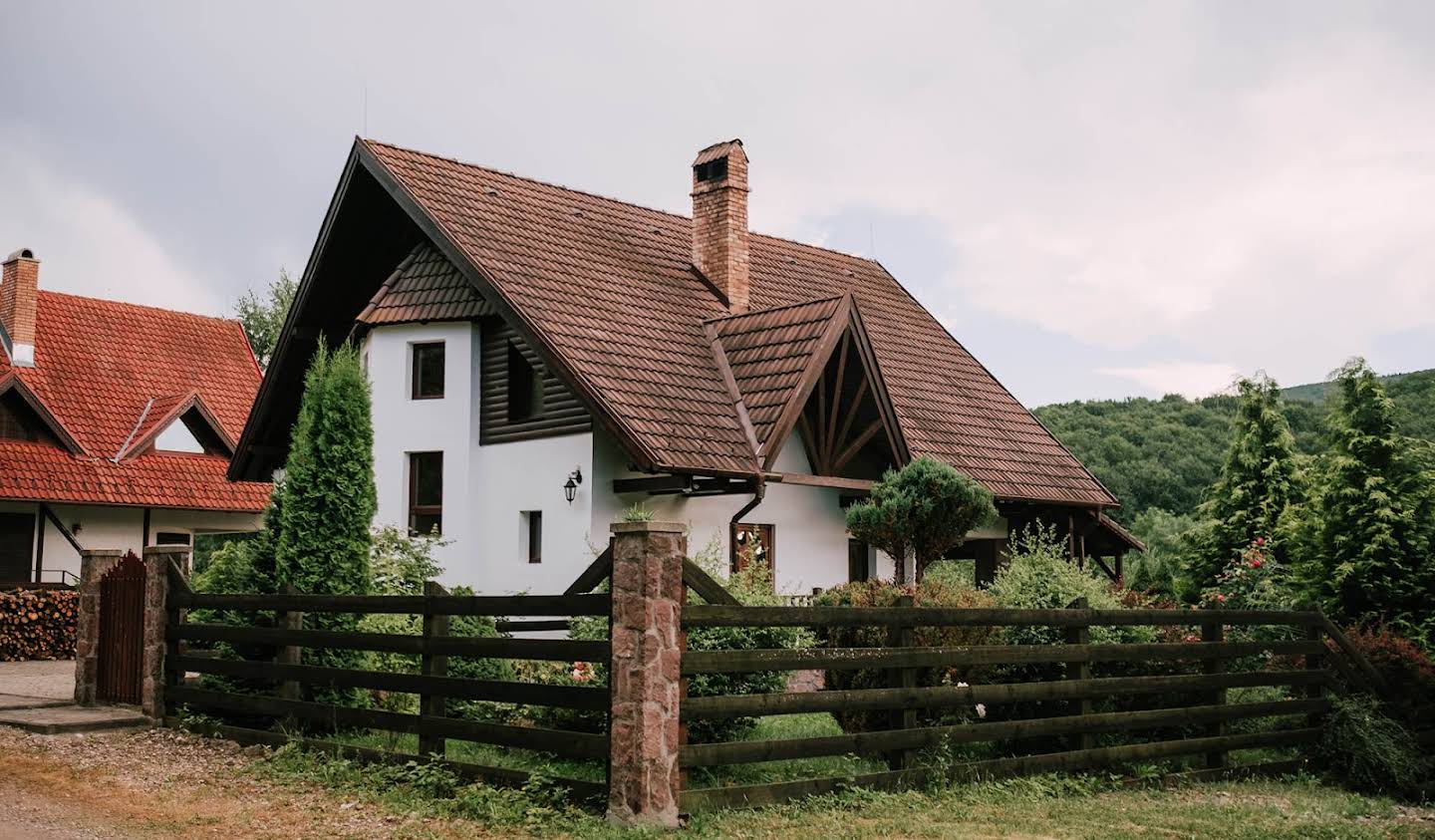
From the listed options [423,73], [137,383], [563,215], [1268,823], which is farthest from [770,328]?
[137,383]

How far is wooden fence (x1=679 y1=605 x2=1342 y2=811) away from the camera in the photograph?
26.8 ft

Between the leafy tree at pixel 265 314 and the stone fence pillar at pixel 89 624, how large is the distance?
37477mm

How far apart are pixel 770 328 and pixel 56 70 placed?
31.6 ft

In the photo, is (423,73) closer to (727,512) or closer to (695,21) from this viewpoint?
(695,21)

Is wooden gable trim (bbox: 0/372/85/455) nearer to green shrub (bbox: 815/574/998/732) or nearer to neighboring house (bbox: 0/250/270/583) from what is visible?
neighboring house (bbox: 0/250/270/583)

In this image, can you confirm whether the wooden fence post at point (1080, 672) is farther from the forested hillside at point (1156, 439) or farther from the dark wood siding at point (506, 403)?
the forested hillside at point (1156, 439)

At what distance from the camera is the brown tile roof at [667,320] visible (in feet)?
54.4

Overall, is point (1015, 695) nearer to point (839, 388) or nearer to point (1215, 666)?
point (1215, 666)

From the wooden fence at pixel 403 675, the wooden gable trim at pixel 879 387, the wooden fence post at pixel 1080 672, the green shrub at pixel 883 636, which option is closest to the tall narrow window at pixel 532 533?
the wooden gable trim at pixel 879 387

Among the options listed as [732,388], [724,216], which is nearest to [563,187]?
[724,216]

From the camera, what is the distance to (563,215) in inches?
815

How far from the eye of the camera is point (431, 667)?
927 centimetres

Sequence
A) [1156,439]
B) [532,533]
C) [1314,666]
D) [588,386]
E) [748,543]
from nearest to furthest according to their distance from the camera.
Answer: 1. [1314,666]
2. [588,386]
3. [748,543]
4. [532,533]
5. [1156,439]

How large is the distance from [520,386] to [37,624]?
985 cm
